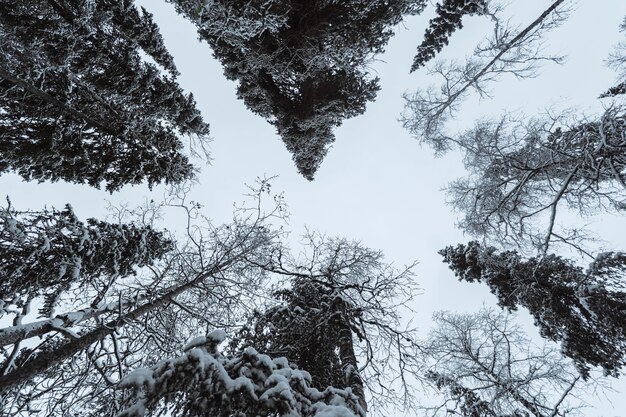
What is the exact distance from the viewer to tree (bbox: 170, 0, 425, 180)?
8.82 m

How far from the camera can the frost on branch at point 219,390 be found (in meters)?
2.32

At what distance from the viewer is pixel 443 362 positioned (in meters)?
10.8

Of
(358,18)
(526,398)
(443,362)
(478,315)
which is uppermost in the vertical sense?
(358,18)

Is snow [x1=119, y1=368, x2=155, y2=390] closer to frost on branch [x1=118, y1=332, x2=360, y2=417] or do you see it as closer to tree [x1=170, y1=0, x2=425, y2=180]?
frost on branch [x1=118, y1=332, x2=360, y2=417]

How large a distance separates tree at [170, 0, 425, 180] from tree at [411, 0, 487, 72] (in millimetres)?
1051

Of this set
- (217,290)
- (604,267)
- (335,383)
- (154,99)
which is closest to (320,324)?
(335,383)

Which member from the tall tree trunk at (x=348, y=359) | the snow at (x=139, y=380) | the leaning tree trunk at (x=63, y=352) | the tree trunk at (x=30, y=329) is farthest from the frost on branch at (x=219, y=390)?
the tree trunk at (x=30, y=329)

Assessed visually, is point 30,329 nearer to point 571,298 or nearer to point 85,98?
point 85,98

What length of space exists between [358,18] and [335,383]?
32.7 ft

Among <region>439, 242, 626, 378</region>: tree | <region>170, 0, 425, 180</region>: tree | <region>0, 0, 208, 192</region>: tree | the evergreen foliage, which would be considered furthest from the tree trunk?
<region>439, 242, 626, 378</region>: tree

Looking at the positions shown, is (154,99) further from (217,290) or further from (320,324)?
(320,324)

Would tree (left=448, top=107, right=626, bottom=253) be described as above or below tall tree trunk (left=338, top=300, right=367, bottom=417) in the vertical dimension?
above

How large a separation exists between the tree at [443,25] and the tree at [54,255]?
10292mm

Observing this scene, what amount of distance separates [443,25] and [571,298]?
9092 millimetres
